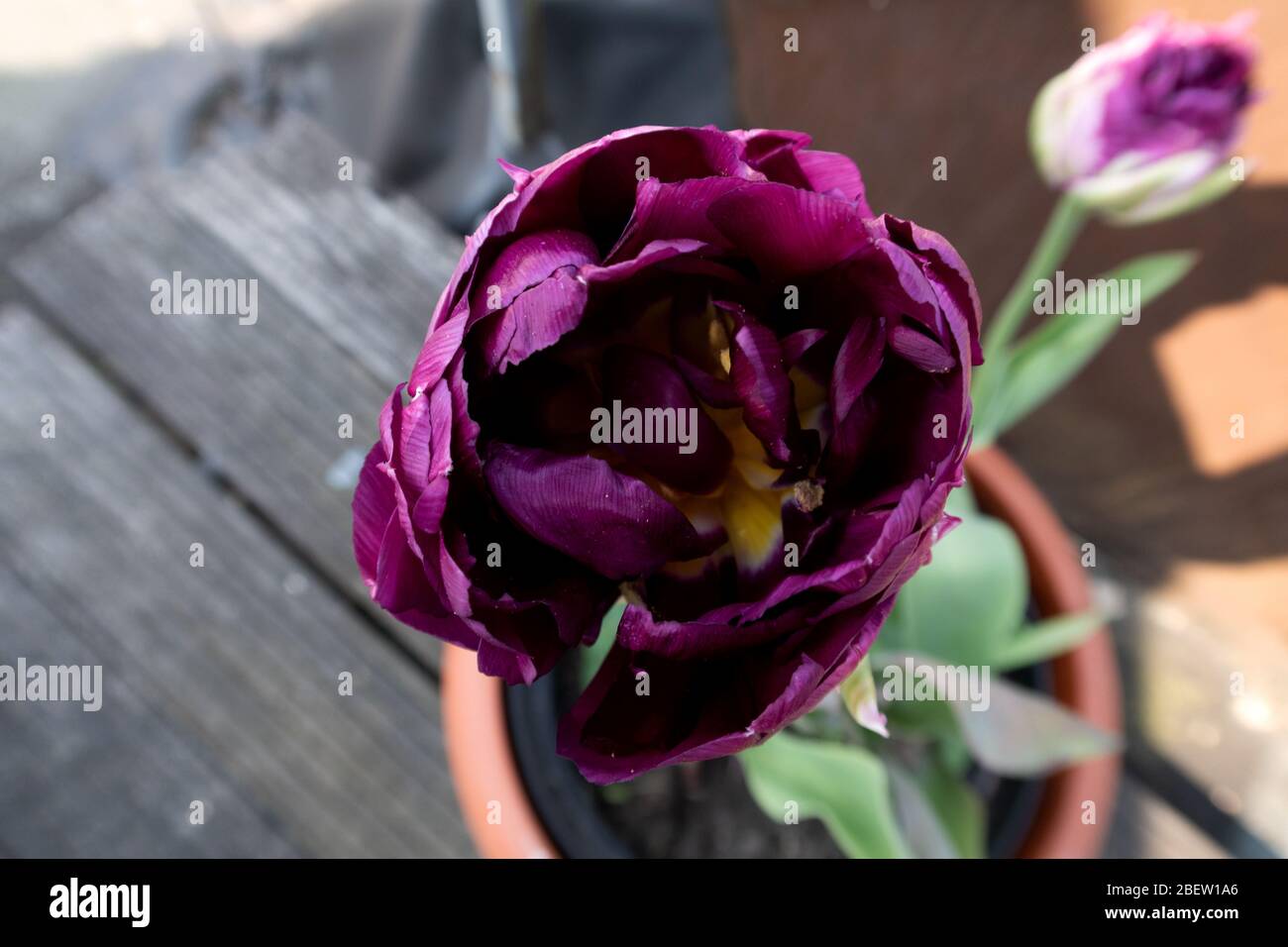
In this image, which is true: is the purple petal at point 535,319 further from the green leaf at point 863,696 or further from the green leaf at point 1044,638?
the green leaf at point 1044,638

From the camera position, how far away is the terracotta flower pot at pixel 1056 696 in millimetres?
401

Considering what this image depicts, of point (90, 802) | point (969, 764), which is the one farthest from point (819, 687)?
point (90, 802)

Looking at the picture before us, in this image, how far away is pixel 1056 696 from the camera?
449 mm

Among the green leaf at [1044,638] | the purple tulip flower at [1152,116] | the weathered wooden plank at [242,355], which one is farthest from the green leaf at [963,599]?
the weathered wooden plank at [242,355]

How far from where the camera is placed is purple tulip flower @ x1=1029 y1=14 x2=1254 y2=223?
0.33 metres

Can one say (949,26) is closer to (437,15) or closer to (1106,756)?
(437,15)

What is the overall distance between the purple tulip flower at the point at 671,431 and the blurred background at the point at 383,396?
0.24 m

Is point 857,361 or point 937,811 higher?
point 857,361

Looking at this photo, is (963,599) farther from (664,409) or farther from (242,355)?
(242,355)

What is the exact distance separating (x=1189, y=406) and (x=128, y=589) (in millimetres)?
611

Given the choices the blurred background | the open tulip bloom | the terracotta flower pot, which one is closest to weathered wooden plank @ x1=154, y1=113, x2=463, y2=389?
the blurred background

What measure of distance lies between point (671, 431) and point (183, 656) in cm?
33

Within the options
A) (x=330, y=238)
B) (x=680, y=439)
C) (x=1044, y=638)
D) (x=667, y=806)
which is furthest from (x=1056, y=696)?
(x=330, y=238)

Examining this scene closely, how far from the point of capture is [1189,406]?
638 millimetres
